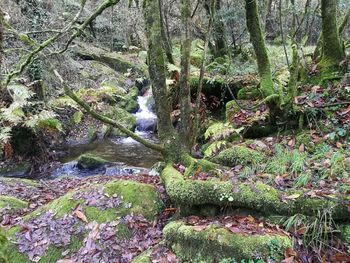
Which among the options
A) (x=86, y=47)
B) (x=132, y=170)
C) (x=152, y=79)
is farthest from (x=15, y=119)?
(x=86, y=47)

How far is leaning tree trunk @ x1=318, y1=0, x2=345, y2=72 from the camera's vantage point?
23.2 ft

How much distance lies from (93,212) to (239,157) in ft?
8.03

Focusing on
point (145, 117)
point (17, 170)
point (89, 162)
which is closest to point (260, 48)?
point (89, 162)

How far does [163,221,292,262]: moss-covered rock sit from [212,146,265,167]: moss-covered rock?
1.95 m

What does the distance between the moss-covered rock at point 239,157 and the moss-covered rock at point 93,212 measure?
133cm

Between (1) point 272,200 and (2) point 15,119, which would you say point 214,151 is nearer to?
(1) point 272,200

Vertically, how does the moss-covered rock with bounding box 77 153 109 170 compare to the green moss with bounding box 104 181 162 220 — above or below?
below

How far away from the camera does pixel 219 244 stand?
3.63 m

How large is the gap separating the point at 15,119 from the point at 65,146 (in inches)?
133

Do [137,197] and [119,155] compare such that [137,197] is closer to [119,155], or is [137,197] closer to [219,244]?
[219,244]

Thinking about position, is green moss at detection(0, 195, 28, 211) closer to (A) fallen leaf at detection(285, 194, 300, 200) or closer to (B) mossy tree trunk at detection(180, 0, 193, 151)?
(B) mossy tree trunk at detection(180, 0, 193, 151)

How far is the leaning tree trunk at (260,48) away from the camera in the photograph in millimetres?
6488

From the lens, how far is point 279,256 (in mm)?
3447

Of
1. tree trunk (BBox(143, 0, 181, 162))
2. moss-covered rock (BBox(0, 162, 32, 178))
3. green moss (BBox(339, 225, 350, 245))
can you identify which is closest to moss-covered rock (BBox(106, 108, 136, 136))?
moss-covered rock (BBox(0, 162, 32, 178))
